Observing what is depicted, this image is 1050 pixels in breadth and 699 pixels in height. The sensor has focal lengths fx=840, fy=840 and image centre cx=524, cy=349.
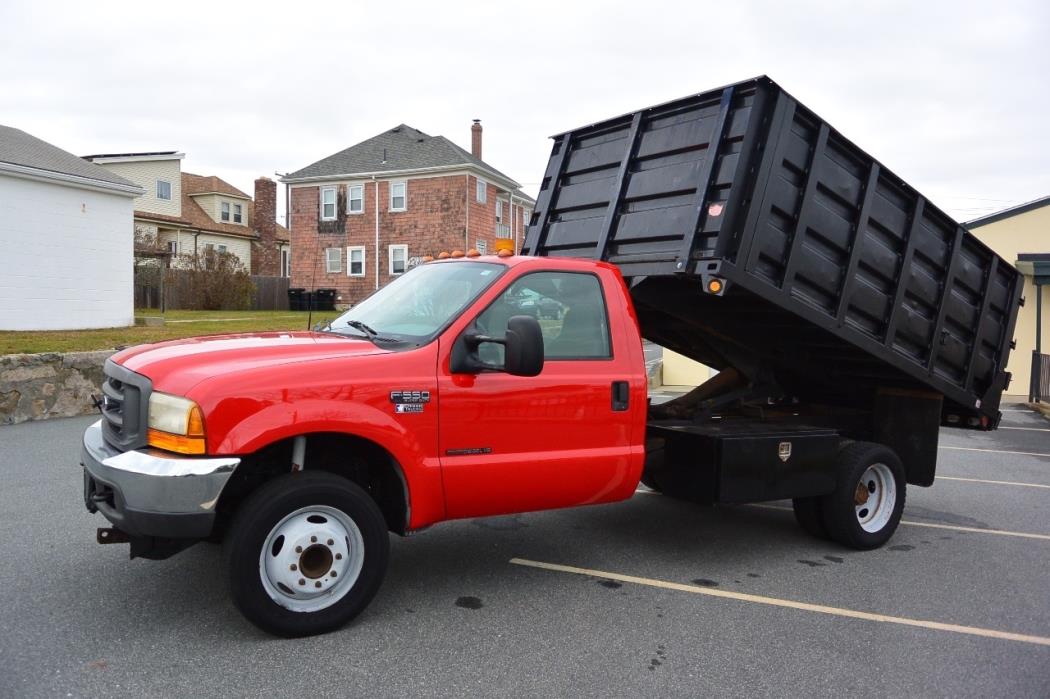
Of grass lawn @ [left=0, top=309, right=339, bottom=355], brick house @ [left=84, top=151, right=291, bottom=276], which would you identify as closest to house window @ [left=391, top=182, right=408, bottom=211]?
brick house @ [left=84, top=151, right=291, bottom=276]

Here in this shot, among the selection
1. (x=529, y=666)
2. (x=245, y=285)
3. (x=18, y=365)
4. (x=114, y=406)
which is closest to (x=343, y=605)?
(x=529, y=666)

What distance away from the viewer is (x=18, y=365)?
11305 millimetres

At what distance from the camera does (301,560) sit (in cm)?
421

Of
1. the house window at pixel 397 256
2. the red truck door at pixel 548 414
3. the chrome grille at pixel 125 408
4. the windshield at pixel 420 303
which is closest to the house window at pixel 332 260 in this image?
the house window at pixel 397 256

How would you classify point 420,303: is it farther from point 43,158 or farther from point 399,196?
point 399,196

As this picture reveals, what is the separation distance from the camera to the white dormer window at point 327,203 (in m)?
40.4

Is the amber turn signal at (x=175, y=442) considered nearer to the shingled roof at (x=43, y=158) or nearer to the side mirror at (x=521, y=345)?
the side mirror at (x=521, y=345)

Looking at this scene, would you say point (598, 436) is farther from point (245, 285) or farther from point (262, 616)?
point (245, 285)

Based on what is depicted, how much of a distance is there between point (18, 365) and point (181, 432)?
29.7 feet

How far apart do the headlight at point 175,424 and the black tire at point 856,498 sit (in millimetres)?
4415

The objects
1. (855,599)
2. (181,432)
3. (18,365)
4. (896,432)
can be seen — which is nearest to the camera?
(181,432)

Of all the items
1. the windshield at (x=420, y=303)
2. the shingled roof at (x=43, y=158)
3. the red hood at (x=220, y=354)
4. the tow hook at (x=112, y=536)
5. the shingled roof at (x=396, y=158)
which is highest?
the shingled roof at (x=396, y=158)

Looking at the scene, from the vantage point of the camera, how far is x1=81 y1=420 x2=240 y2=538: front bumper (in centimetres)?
386

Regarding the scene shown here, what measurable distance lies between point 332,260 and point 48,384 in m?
29.1
